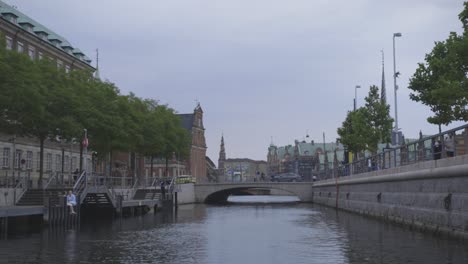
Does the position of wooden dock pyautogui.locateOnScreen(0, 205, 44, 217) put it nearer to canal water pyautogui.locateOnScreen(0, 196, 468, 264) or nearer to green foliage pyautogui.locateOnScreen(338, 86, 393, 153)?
canal water pyautogui.locateOnScreen(0, 196, 468, 264)

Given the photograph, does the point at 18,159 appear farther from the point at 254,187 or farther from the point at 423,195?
the point at 423,195

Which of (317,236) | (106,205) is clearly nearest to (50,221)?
(106,205)

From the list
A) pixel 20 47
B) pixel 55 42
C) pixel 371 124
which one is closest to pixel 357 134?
pixel 371 124

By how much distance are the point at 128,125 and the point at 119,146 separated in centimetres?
284

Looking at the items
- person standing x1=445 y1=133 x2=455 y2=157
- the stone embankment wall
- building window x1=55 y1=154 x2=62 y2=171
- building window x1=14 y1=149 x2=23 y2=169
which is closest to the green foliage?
the stone embankment wall

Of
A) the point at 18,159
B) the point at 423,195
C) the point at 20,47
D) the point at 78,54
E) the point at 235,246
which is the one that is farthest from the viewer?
the point at 78,54

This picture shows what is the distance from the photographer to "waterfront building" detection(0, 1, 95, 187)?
61588mm

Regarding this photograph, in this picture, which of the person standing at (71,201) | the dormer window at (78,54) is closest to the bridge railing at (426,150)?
the person standing at (71,201)

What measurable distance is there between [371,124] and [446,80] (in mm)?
36486

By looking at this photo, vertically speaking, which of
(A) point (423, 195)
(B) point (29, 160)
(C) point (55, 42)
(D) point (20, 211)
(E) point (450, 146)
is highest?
(C) point (55, 42)

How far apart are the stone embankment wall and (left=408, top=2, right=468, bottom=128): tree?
13.3ft

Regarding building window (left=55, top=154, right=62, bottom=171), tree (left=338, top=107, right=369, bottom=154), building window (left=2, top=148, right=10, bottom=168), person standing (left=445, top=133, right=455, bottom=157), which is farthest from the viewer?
building window (left=55, top=154, right=62, bottom=171)

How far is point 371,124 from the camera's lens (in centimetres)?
7038

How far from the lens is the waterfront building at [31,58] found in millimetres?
61588
